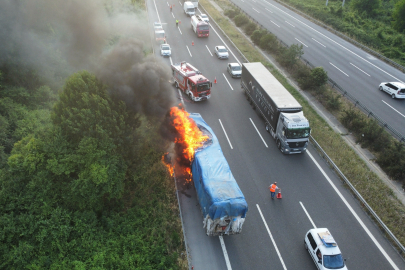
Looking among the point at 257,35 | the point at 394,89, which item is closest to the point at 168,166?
the point at 394,89

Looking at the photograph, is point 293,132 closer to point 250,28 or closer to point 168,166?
point 168,166

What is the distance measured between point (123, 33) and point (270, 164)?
24087 millimetres

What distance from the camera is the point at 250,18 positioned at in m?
44.4

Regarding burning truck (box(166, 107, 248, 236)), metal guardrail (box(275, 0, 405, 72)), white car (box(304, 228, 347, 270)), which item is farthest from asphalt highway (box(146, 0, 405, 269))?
metal guardrail (box(275, 0, 405, 72))

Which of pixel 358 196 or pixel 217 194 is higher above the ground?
pixel 217 194

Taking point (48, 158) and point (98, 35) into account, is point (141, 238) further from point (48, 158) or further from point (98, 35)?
point (98, 35)

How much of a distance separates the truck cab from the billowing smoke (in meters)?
8.05

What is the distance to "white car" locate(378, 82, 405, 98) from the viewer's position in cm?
2586

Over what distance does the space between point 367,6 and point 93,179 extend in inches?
2364

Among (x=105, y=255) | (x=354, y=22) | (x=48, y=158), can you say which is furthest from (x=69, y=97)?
(x=354, y=22)

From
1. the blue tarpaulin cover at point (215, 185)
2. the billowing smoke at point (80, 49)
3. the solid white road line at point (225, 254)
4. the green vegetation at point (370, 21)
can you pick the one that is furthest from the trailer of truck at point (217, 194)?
the green vegetation at point (370, 21)

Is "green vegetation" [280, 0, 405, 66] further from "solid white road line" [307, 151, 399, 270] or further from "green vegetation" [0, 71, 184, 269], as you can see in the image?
"green vegetation" [0, 71, 184, 269]

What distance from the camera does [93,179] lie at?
13.1 meters

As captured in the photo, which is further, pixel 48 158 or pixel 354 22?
pixel 354 22
